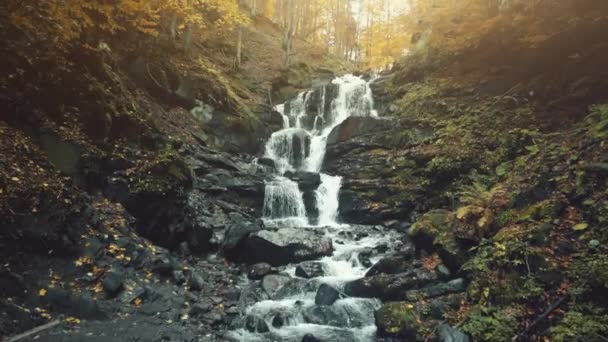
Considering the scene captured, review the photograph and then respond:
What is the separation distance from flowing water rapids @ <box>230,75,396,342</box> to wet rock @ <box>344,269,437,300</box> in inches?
9.5

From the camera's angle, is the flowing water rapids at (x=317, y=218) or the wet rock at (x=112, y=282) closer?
the wet rock at (x=112, y=282)

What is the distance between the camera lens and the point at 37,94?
8039 millimetres

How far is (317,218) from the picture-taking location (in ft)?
51.2

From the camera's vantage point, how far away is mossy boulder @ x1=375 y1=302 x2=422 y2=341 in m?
6.81

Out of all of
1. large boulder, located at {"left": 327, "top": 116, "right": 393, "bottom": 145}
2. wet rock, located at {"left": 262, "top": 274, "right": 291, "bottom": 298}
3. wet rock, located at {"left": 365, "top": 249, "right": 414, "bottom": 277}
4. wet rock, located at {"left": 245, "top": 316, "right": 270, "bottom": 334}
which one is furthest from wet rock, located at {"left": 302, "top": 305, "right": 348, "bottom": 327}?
large boulder, located at {"left": 327, "top": 116, "right": 393, "bottom": 145}

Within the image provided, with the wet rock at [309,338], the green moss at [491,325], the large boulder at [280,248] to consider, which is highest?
the large boulder at [280,248]

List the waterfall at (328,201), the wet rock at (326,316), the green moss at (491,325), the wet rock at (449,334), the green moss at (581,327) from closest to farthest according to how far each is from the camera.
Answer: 1. the green moss at (581,327)
2. the green moss at (491,325)
3. the wet rock at (449,334)
4. the wet rock at (326,316)
5. the waterfall at (328,201)

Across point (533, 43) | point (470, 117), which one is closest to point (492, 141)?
point (470, 117)

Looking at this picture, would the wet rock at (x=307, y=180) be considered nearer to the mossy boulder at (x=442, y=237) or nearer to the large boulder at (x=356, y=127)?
the large boulder at (x=356, y=127)

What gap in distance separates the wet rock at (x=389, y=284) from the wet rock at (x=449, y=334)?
1768 millimetres

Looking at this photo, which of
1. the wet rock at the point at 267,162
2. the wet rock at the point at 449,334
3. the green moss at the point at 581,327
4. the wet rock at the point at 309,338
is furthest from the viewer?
the wet rock at the point at 267,162

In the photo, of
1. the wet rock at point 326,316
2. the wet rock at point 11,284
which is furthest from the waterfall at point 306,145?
the wet rock at point 11,284

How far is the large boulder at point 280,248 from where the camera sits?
10.6 m

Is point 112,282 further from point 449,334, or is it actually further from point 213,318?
point 449,334
